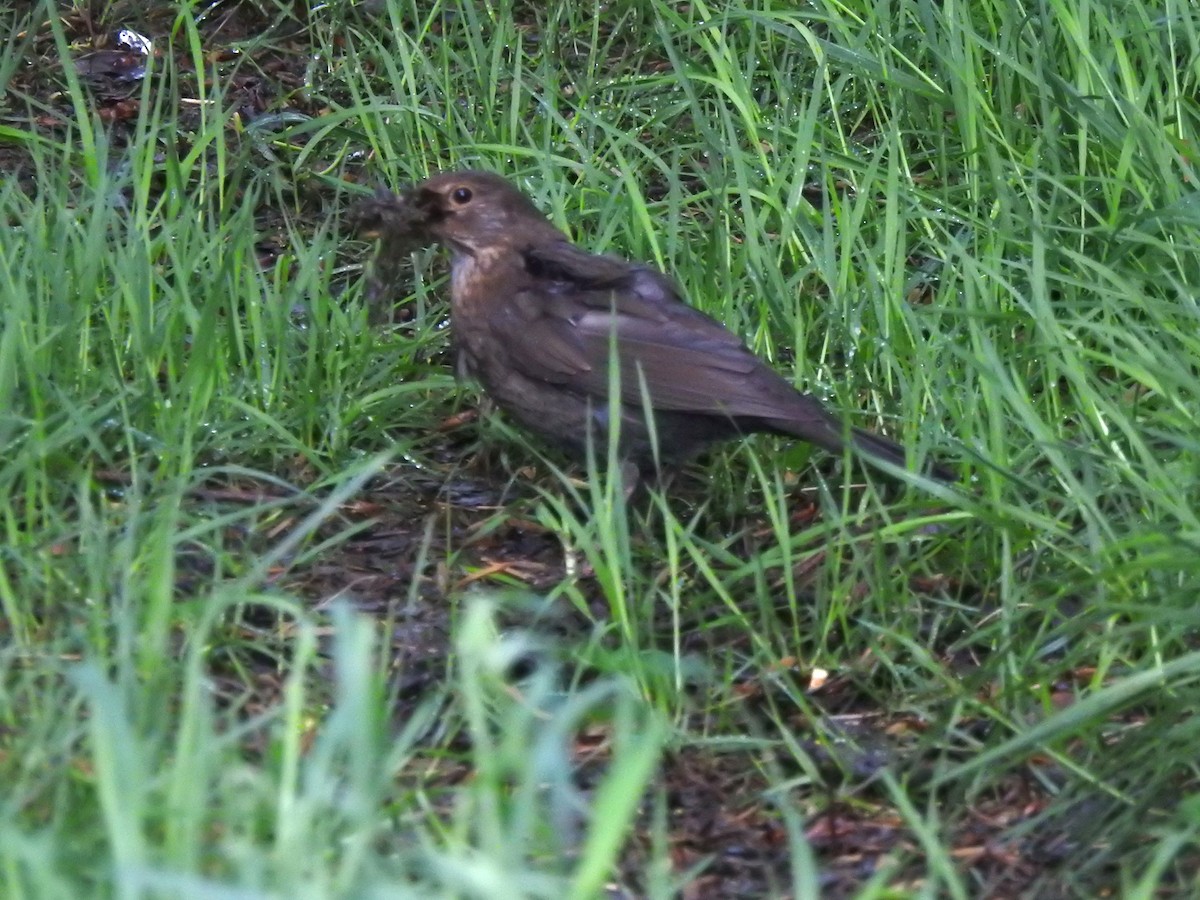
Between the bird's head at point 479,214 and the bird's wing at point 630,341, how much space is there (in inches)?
5.6

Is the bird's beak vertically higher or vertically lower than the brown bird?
higher

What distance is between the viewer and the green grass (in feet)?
8.52

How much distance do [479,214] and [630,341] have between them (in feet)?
2.20

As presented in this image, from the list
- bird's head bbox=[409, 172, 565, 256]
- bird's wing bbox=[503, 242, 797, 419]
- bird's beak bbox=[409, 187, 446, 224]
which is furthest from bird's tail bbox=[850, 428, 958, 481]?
bird's beak bbox=[409, 187, 446, 224]

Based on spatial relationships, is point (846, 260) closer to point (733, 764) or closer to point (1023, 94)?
point (1023, 94)

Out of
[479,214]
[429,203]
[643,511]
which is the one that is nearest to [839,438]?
[643,511]

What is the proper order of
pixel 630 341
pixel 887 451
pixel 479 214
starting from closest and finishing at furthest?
1. pixel 887 451
2. pixel 630 341
3. pixel 479 214

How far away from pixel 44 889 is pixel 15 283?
7.74 feet

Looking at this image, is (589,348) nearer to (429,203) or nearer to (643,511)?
(643,511)

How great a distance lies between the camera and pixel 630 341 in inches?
169

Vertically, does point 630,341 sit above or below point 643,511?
above

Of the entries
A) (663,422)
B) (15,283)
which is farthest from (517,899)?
(15,283)

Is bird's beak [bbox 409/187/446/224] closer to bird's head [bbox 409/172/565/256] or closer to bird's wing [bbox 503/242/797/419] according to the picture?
bird's head [bbox 409/172/565/256]

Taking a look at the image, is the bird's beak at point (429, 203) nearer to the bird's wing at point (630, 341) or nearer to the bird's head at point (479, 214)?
the bird's head at point (479, 214)
